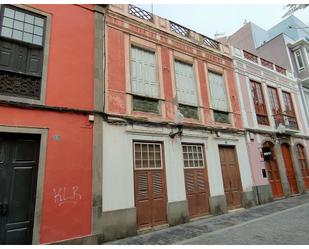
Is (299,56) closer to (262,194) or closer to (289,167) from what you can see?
(289,167)

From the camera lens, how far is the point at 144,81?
8.36 metres

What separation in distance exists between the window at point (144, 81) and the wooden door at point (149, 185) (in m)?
1.46

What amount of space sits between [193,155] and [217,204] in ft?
6.96

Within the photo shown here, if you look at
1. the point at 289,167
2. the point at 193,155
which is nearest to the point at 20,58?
the point at 193,155

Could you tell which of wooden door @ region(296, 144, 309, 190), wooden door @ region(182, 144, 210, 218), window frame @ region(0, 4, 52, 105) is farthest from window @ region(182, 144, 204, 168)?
wooden door @ region(296, 144, 309, 190)

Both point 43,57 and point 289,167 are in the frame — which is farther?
point 289,167

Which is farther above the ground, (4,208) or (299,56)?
(299,56)

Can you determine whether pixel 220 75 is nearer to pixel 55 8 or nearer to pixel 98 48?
pixel 98 48

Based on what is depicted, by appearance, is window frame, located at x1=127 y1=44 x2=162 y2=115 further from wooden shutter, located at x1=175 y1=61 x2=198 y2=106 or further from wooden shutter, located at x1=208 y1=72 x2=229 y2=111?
wooden shutter, located at x1=208 y1=72 x2=229 y2=111

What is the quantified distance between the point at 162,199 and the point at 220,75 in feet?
23.1

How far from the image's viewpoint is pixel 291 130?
499 inches

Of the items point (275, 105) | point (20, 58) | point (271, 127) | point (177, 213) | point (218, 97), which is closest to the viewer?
point (20, 58)

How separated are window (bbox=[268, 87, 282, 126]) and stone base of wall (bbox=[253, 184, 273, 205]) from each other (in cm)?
413

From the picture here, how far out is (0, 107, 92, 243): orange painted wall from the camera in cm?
537
